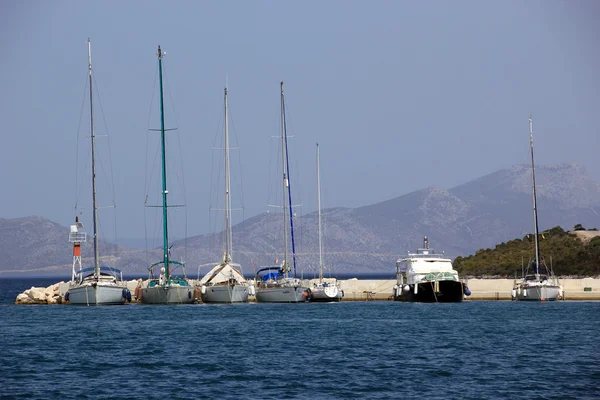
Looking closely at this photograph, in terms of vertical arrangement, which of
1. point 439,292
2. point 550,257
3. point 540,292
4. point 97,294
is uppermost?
point 550,257

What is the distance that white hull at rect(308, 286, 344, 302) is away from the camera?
8019 centimetres

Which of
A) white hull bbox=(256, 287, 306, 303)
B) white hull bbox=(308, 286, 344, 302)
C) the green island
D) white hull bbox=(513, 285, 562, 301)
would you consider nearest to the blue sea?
white hull bbox=(513, 285, 562, 301)

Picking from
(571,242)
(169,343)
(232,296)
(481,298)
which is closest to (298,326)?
(169,343)

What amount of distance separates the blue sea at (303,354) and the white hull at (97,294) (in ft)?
12.3

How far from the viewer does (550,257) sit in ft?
326

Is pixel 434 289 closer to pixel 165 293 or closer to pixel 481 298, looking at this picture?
pixel 481 298

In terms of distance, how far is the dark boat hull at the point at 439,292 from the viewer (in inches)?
3036

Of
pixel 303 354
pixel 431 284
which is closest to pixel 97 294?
pixel 431 284

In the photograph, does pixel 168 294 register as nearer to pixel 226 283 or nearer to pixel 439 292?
pixel 226 283

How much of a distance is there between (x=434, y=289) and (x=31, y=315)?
2891cm

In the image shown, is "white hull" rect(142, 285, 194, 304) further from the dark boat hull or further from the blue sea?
the dark boat hull

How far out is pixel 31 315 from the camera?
69.9m

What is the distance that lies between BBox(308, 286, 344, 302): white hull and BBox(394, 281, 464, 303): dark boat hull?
19.8 feet

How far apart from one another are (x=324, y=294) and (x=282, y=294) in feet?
13.8
